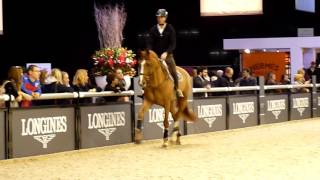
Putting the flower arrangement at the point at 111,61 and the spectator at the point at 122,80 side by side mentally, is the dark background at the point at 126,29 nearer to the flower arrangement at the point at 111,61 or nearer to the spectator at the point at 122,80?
the flower arrangement at the point at 111,61

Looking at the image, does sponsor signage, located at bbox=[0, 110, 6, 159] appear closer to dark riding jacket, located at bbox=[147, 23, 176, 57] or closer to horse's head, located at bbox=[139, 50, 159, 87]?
horse's head, located at bbox=[139, 50, 159, 87]

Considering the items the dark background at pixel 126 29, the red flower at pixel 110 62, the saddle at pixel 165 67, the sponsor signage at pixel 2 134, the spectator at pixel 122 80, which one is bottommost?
the sponsor signage at pixel 2 134

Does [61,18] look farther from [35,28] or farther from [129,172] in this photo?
[129,172]

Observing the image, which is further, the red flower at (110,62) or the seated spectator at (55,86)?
the red flower at (110,62)

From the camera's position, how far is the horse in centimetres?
1226

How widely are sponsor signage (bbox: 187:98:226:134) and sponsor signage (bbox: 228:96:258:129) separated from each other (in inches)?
14.3

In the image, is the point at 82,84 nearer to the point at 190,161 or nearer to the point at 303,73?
the point at 190,161

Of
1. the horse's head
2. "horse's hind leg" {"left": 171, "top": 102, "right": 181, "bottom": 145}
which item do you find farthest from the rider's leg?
the horse's head

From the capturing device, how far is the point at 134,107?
44.8 ft

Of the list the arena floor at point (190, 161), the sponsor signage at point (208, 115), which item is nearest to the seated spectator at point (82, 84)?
the arena floor at point (190, 161)

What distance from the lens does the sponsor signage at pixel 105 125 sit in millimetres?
12352

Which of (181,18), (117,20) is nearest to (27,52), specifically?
(117,20)

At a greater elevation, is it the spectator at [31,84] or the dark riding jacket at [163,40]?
the dark riding jacket at [163,40]

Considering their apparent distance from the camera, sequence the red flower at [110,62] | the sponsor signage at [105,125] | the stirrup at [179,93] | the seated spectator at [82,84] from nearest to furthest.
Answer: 1. the sponsor signage at [105,125]
2. the stirrup at [179,93]
3. the seated spectator at [82,84]
4. the red flower at [110,62]
